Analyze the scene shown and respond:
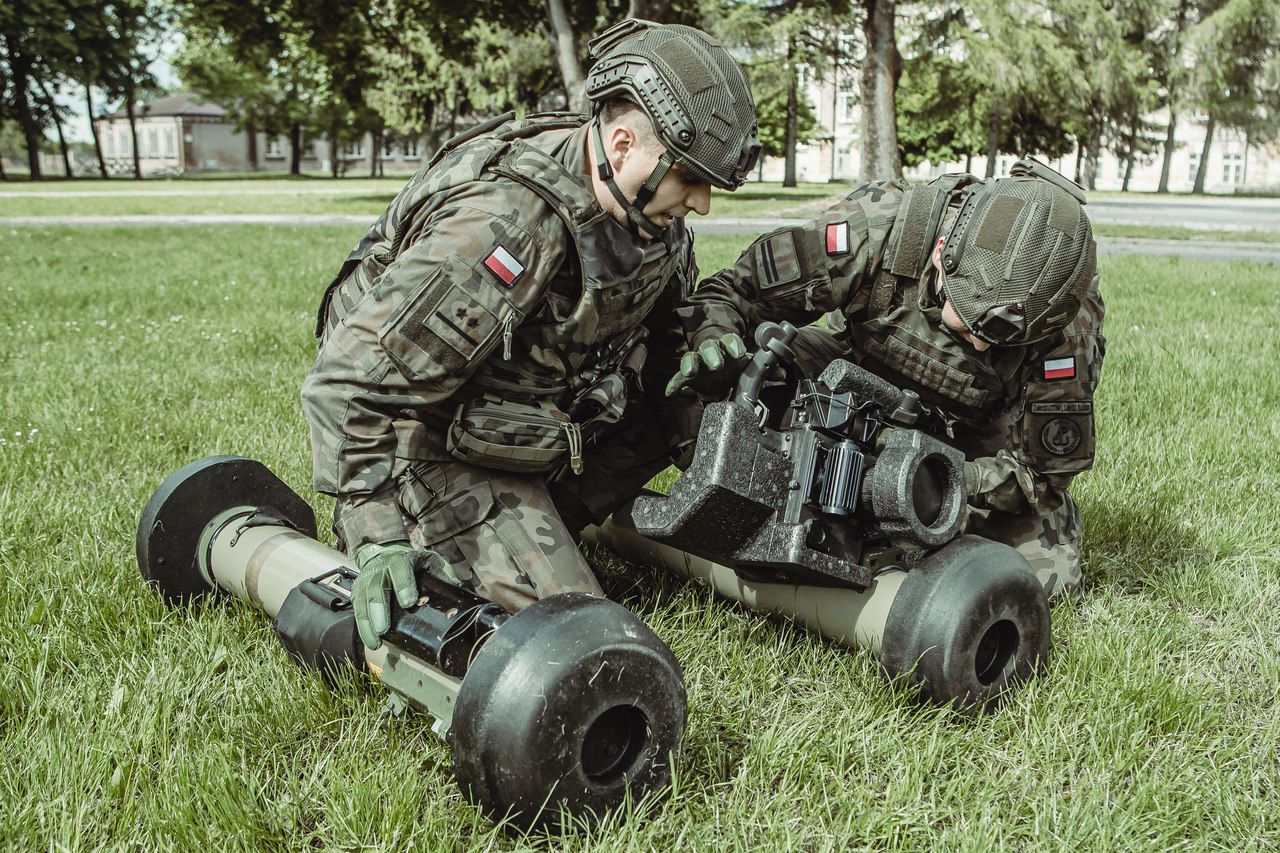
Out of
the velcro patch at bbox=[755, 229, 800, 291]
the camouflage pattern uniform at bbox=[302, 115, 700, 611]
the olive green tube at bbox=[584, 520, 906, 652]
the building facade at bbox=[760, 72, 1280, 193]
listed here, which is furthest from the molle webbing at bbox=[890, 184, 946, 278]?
the building facade at bbox=[760, 72, 1280, 193]

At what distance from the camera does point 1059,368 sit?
12.6 ft

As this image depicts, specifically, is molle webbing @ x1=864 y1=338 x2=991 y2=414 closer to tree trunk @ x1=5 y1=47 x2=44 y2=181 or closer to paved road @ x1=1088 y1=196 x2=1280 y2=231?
paved road @ x1=1088 y1=196 x2=1280 y2=231

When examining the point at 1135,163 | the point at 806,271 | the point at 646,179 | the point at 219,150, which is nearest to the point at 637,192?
the point at 646,179

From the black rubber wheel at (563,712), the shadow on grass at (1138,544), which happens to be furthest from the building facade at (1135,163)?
the black rubber wheel at (563,712)

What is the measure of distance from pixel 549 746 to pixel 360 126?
64124 mm

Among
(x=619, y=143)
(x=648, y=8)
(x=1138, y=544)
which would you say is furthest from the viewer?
(x=648, y=8)

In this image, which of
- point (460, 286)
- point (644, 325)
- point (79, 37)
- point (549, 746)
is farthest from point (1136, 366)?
point (79, 37)

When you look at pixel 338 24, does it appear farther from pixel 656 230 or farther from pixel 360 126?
pixel 360 126

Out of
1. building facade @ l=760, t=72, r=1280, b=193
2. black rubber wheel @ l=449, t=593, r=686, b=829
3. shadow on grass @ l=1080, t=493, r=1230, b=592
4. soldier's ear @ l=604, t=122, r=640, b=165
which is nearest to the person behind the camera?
black rubber wheel @ l=449, t=593, r=686, b=829

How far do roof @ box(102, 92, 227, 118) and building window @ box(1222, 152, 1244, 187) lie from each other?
6810 centimetres

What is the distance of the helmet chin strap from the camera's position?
120 inches

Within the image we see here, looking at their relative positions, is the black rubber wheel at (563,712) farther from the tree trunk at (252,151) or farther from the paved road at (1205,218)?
the tree trunk at (252,151)

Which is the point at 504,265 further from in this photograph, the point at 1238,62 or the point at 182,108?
the point at 182,108

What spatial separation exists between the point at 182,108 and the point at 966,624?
9255cm
